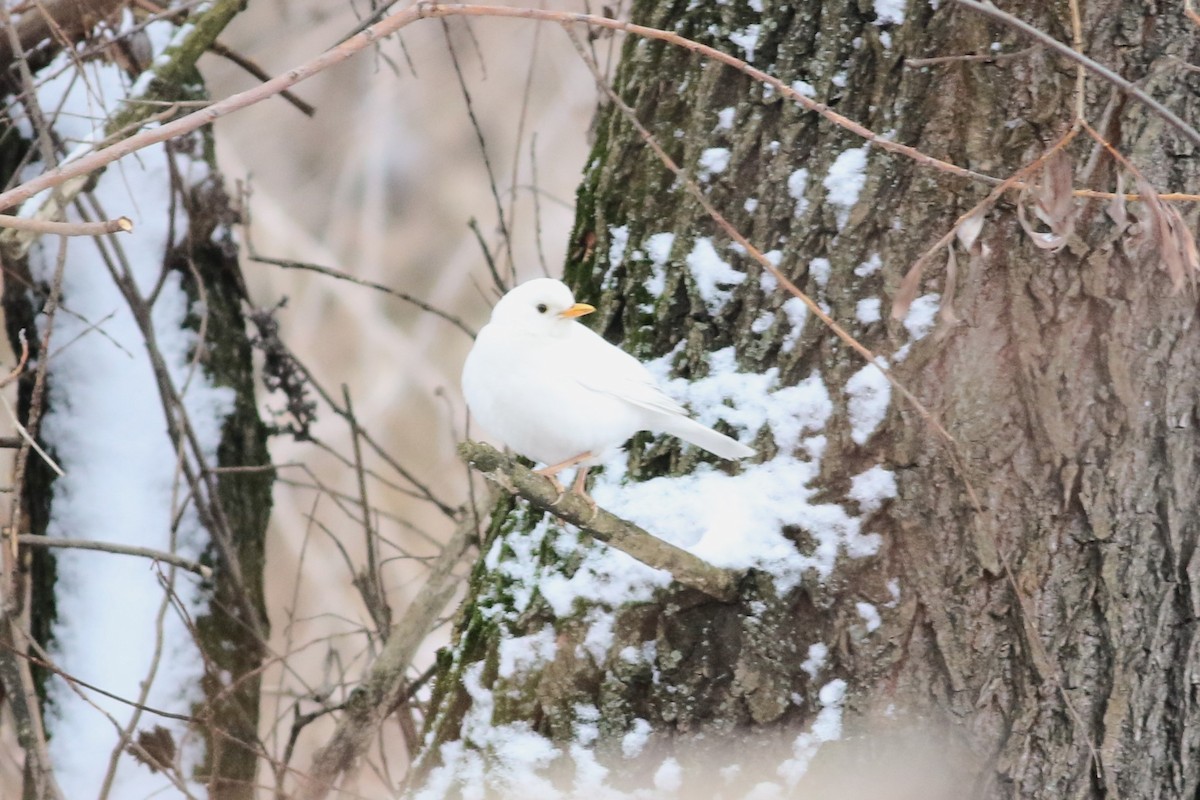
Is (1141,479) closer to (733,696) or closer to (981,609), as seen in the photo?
(981,609)

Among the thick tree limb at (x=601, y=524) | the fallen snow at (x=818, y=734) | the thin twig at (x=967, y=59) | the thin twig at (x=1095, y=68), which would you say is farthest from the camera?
the fallen snow at (x=818, y=734)

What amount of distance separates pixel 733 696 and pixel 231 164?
13.5 ft

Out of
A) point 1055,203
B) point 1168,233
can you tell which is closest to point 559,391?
point 1055,203

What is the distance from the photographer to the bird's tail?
1756 millimetres

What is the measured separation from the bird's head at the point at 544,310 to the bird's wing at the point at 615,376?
0.12 ft

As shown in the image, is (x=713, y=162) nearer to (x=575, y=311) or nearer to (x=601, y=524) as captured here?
(x=575, y=311)

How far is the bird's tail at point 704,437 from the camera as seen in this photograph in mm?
1756

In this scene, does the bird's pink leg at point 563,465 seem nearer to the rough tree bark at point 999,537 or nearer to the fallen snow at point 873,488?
the rough tree bark at point 999,537

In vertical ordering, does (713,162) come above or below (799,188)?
above

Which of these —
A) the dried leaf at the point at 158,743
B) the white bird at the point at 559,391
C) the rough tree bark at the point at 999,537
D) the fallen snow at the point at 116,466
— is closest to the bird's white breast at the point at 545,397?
the white bird at the point at 559,391

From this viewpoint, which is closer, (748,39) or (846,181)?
(846,181)

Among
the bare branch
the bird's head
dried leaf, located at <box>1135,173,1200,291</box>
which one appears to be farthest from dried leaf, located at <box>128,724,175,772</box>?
dried leaf, located at <box>1135,173,1200,291</box>

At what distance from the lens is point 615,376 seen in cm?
177

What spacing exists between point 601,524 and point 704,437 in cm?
32
